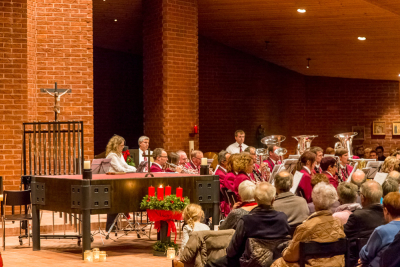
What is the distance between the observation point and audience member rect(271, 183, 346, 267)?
15.0 feet

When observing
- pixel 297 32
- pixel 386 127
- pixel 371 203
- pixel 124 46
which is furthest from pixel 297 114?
pixel 371 203

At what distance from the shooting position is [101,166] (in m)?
8.65

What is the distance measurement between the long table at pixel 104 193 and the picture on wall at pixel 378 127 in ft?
39.8

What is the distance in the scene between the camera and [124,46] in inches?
658

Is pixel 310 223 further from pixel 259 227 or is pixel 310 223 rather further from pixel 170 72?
pixel 170 72

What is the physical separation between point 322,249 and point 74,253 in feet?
13.2

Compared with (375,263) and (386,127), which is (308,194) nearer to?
(375,263)

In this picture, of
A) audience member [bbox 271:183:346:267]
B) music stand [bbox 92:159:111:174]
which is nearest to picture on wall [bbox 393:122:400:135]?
music stand [bbox 92:159:111:174]

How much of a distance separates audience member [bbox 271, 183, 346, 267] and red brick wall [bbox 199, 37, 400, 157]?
11.5m

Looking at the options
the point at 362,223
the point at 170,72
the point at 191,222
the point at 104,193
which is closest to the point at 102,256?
the point at 104,193

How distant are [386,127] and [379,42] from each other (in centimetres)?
465

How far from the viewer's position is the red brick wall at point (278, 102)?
16531 millimetres

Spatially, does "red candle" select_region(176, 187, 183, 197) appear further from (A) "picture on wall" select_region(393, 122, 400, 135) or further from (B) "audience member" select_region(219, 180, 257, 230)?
(A) "picture on wall" select_region(393, 122, 400, 135)

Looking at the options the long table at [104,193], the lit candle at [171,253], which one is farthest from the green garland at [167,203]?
the lit candle at [171,253]
